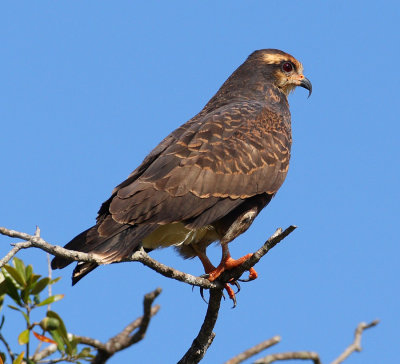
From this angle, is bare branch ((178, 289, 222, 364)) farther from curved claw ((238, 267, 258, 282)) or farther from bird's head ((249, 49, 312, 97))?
bird's head ((249, 49, 312, 97))

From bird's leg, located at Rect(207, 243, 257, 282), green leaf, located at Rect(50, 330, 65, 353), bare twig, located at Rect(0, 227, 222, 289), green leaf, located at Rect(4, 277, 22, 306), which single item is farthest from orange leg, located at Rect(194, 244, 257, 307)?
green leaf, located at Rect(50, 330, 65, 353)

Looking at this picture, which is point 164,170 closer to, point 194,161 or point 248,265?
point 194,161

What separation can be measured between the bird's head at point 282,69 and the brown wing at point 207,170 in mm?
1104

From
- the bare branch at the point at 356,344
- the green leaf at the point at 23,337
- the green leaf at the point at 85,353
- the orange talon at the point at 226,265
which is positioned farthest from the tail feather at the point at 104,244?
the bare branch at the point at 356,344

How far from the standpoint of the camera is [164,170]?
19.4 feet

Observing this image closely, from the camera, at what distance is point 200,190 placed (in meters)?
5.94

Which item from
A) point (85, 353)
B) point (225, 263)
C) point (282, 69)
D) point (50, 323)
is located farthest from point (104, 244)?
point (282, 69)

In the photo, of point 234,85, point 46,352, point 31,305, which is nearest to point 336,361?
point 46,352

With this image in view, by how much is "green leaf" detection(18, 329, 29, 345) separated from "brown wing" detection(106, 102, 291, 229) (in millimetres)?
1945

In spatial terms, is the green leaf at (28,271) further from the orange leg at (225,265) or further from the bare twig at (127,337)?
the orange leg at (225,265)

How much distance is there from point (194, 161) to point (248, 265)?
98 centimetres

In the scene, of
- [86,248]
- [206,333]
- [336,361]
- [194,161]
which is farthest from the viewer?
[194,161]

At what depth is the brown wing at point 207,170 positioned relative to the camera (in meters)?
5.67

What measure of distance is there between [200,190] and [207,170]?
8.0 inches
